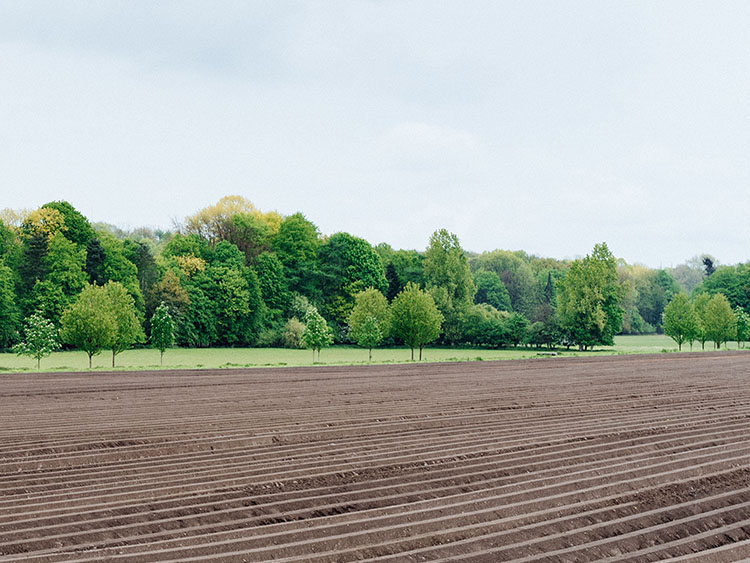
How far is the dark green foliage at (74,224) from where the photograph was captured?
162 ft

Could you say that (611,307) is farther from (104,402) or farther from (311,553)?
(311,553)

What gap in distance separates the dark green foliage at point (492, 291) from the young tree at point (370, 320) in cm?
4273

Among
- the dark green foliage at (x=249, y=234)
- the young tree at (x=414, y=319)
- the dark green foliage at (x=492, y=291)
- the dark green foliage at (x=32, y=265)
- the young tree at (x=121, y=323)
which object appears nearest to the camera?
the young tree at (x=121, y=323)

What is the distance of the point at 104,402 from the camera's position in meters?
19.3

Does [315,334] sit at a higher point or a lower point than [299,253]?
lower

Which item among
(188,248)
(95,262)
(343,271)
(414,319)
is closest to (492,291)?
(343,271)

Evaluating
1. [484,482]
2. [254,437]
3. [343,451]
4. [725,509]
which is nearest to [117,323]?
[254,437]

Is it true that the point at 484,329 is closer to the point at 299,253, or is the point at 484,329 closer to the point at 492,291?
the point at 299,253

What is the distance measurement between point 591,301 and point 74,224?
4371cm

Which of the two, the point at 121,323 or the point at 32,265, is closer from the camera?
the point at 121,323

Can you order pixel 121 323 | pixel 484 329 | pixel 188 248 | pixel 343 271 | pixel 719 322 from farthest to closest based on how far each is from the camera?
pixel 343 271, pixel 484 329, pixel 188 248, pixel 719 322, pixel 121 323

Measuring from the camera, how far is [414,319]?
43844 millimetres

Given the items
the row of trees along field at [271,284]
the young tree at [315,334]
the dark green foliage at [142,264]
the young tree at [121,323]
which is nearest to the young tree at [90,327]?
the young tree at [121,323]

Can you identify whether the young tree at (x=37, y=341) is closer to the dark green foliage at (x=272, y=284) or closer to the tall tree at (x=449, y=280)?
the dark green foliage at (x=272, y=284)
